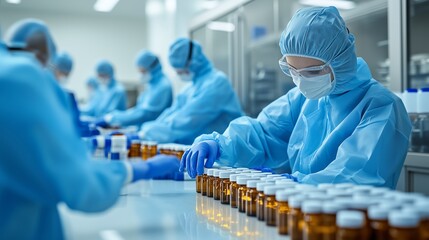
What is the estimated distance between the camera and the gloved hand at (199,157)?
1.66 meters

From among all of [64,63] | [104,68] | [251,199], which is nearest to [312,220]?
[251,199]

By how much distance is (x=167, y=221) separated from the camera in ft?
4.58

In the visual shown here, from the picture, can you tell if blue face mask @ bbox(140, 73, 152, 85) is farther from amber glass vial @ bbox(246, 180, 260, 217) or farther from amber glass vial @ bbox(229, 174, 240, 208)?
amber glass vial @ bbox(246, 180, 260, 217)

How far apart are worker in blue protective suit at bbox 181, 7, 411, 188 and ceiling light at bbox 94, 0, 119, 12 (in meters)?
6.00

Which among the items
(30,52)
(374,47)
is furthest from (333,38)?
(374,47)

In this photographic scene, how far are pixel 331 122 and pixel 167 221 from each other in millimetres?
761

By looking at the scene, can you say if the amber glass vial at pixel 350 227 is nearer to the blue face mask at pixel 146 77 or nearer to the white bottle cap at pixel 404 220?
the white bottle cap at pixel 404 220

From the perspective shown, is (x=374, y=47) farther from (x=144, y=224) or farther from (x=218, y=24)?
(x=144, y=224)

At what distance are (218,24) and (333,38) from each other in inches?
126

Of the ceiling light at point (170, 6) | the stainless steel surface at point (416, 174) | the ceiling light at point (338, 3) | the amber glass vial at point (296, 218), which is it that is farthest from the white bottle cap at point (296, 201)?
the ceiling light at point (170, 6)

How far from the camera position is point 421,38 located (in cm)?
297

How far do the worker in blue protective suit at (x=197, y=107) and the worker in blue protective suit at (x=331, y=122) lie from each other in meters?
1.28

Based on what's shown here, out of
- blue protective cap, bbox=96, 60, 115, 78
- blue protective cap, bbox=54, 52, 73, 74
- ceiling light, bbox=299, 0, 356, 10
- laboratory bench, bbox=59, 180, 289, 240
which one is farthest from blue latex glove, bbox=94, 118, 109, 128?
laboratory bench, bbox=59, 180, 289, 240

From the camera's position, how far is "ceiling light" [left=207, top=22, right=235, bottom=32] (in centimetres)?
433
